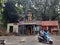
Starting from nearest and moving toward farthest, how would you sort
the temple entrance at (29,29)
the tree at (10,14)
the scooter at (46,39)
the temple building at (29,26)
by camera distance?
the scooter at (46,39) < the temple building at (29,26) < the temple entrance at (29,29) < the tree at (10,14)

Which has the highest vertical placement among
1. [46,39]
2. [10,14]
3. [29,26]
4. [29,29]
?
[10,14]

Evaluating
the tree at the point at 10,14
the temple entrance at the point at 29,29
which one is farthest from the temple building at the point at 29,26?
the tree at the point at 10,14

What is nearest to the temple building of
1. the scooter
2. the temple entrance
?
the temple entrance

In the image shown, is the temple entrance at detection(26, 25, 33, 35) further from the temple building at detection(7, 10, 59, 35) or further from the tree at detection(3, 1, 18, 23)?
the tree at detection(3, 1, 18, 23)

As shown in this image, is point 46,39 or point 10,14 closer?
point 46,39

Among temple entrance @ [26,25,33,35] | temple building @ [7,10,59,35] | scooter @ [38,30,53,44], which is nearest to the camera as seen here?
scooter @ [38,30,53,44]

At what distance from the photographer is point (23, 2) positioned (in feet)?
216

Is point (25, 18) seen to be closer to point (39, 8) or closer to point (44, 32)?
point (39, 8)

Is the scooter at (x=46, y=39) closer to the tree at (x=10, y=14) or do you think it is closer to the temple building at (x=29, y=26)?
the temple building at (x=29, y=26)

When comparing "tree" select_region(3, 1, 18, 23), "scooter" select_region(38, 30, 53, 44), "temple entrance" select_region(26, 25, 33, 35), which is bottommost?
"temple entrance" select_region(26, 25, 33, 35)

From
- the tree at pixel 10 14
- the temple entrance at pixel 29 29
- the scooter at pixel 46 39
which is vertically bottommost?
the temple entrance at pixel 29 29

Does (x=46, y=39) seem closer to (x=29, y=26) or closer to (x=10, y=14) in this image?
(x=29, y=26)

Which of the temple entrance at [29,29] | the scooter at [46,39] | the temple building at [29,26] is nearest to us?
the scooter at [46,39]

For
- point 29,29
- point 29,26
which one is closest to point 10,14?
point 29,26
